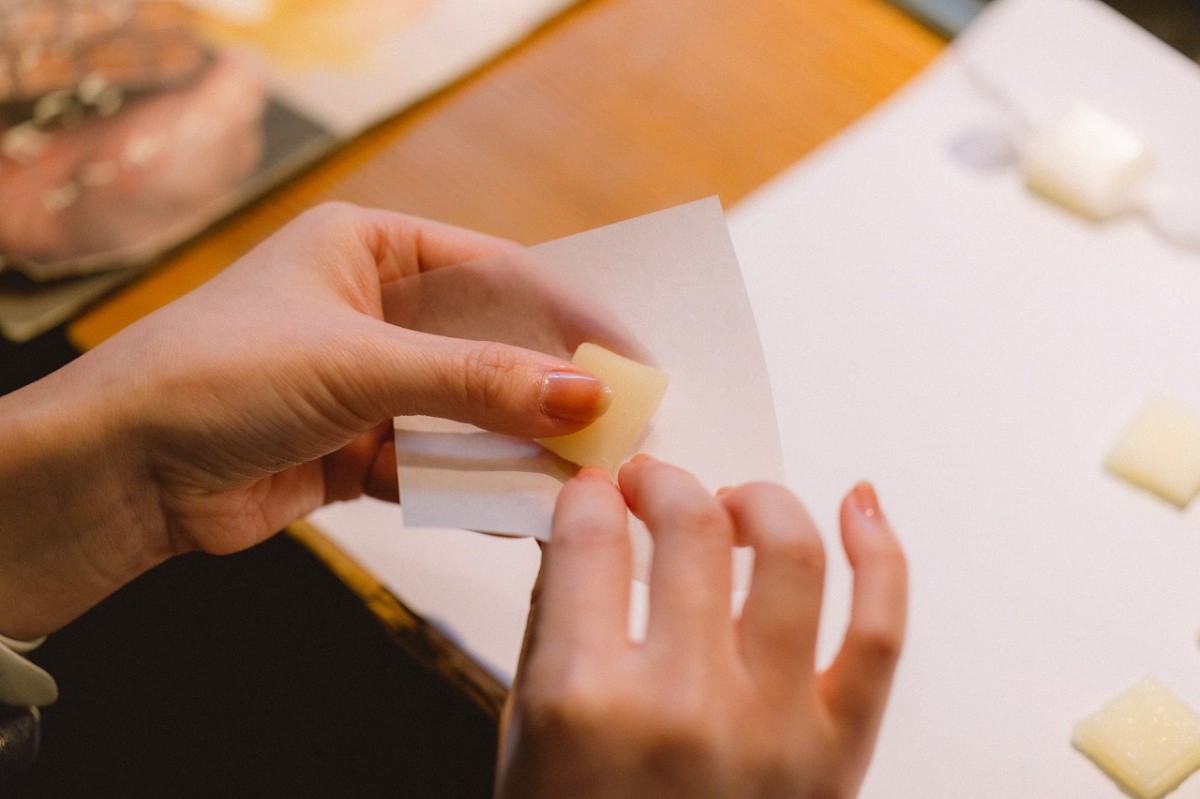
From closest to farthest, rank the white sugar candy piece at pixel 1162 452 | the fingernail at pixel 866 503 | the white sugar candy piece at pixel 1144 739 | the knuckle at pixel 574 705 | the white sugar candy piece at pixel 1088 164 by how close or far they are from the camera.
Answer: the knuckle at pixel 574 705, the fingernail at pixel 866 503, the white sugar candy piece at pixel 1144 739, the white sugar candy piece at pixel 1162 452, the white sugar candy piece at pixel 1088 164

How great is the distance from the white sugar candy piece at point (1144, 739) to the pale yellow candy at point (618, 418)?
17.0 inches

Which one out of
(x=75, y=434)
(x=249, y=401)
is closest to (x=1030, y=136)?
(x=249, y=401)

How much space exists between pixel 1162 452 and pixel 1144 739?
0.27 m

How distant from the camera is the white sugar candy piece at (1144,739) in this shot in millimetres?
767

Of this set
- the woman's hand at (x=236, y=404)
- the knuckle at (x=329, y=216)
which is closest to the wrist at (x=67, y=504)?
the woman's hand at (x=236, y=404)

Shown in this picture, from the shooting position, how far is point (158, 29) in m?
1.34

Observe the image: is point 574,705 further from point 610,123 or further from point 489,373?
point 610,123

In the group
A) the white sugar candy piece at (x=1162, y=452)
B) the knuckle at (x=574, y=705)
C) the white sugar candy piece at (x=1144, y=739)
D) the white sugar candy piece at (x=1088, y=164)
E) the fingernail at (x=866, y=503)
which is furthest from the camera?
the white sugar candy piece at (x=1088, y=164)

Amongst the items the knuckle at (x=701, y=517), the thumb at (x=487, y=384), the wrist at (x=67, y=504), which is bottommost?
the wrist at (x=67, y=504)

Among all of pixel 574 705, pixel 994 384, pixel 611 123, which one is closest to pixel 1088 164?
pixel 994 384

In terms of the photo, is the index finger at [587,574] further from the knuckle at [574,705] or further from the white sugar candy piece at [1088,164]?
the white sugar candy piece at [1088,164]

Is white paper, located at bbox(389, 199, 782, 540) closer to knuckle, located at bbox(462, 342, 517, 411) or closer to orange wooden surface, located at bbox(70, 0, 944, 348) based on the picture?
knuckle, located at bbox(462, 342, 517, 411)

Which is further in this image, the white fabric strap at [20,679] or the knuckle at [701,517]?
the white fabric strap at [20,679]

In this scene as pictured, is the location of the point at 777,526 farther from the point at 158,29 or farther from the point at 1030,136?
the point at 158,29
